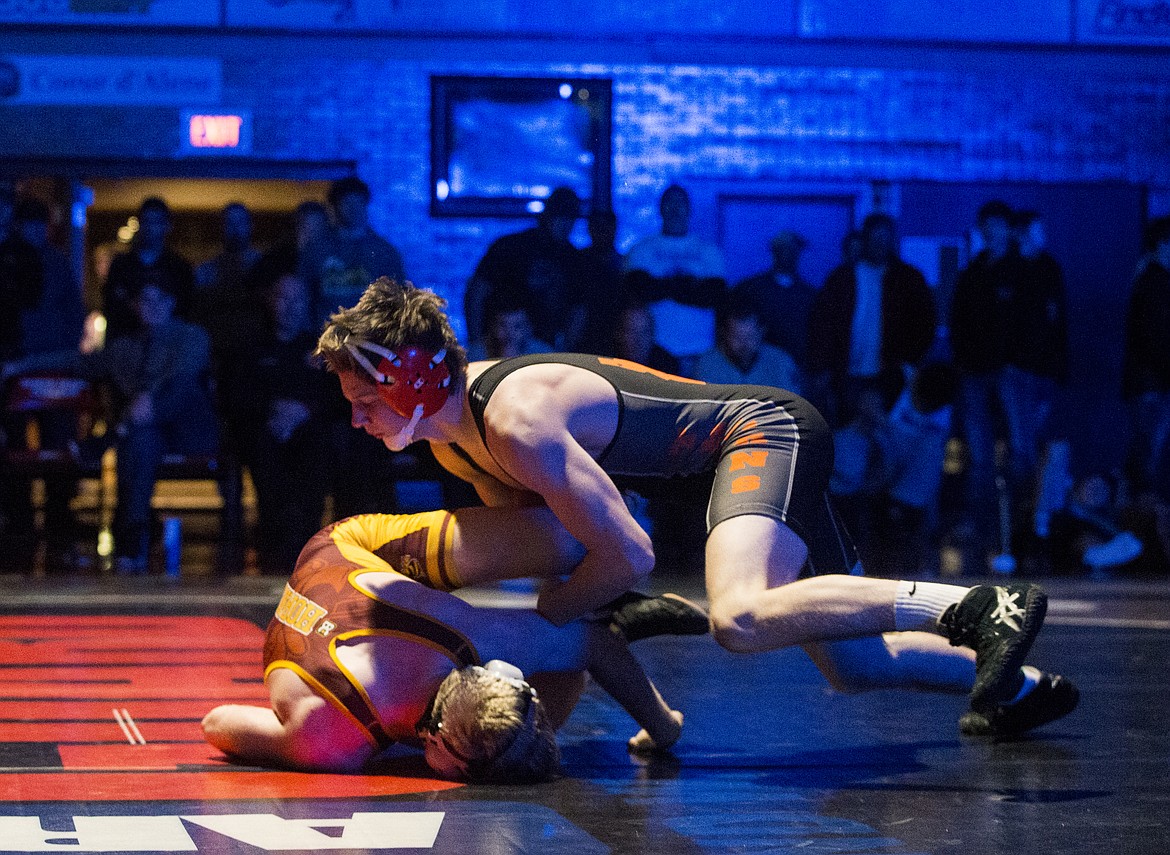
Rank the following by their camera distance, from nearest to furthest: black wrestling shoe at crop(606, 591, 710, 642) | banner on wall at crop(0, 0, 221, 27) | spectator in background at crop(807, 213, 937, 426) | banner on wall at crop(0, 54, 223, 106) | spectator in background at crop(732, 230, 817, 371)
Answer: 1. black wrestling shoe at crop(606, 591, 710, 642)
2. spectator in background at crop(807, 213, 937, 426)
3. spectator in background at crop(732, 230, 817, 371)
4. banner on wall at crop(0, 0, 221, 27)
5. banner on wall at crop(0, 54, 223, 106)

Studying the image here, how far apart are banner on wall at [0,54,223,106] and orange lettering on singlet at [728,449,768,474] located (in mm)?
7171

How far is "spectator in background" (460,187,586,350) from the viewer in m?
7.88

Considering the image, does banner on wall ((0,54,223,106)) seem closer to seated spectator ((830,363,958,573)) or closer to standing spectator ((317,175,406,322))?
standing spectator ((317,175,406,322))

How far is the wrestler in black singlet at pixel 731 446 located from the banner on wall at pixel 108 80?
22.6 ft

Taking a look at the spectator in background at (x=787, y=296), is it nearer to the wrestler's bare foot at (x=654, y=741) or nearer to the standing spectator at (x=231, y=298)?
the standing spectator at (x=231, y=298)

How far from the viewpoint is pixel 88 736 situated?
3891mm

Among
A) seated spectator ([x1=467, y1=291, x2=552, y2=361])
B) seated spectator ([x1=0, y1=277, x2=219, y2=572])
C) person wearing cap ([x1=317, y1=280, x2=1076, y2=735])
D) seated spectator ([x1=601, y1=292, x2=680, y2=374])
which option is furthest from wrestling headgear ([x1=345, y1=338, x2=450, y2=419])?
seated spectator ([x1=0, y1=277, x2=219, y2=572])

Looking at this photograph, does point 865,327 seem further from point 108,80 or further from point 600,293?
point 108,80

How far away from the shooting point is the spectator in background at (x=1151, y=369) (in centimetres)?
864

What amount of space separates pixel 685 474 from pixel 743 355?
4196 mm

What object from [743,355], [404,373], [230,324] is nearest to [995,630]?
[404,373]

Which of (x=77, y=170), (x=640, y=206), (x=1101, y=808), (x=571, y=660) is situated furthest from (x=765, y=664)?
(x=77, y=170)

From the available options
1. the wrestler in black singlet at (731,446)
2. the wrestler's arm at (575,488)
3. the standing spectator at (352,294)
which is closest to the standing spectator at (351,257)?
the standing spectator at (352,294)

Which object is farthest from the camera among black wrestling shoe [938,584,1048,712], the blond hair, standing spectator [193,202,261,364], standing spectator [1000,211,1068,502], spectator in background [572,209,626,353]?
standing spectator [193,202,261,364]
